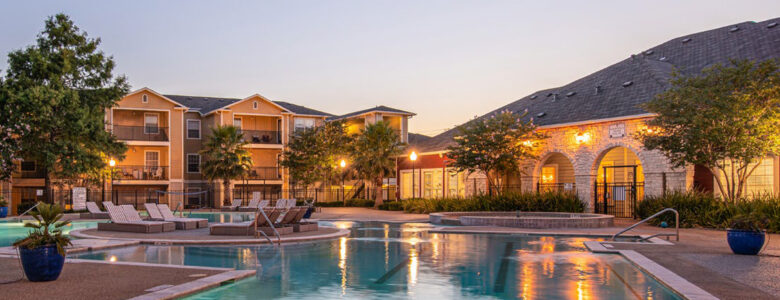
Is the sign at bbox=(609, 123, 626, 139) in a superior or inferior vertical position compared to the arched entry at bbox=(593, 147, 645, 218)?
superior

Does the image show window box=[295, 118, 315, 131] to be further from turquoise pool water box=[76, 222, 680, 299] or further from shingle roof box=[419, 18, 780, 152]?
turquoise pool water box=[76, 222, 680, 299]

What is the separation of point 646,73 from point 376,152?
15.5m

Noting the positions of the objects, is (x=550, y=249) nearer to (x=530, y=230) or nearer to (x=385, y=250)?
(x=385, y=250)

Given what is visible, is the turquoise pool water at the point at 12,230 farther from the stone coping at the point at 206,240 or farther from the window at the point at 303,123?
the window at the point at 303,123

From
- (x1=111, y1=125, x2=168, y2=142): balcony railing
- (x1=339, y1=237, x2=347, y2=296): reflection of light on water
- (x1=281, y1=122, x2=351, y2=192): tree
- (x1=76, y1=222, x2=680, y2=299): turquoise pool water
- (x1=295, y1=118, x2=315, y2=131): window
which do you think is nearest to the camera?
(x1=76, y1=222, x2=680, y2=299): turquoise pool water

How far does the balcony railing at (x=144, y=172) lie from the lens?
42.4 metres

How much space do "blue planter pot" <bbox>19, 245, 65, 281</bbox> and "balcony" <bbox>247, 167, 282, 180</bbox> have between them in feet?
121

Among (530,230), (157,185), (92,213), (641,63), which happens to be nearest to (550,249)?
(530,230)

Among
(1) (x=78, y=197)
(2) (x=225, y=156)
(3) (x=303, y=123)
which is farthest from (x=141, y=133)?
(3) (x=303, y=123)

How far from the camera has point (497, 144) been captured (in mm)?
28656

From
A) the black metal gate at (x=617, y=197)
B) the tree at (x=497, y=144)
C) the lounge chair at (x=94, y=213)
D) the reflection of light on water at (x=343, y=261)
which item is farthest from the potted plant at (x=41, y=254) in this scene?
the black metal gate at (x=617, y=197)

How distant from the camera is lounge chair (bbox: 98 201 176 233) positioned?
18875 mm

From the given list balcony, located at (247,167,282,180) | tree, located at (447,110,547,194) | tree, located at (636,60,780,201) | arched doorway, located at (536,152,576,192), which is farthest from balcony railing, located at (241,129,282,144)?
tree, located at (636,60,780,201)

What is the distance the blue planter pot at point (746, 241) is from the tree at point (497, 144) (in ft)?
50.1
